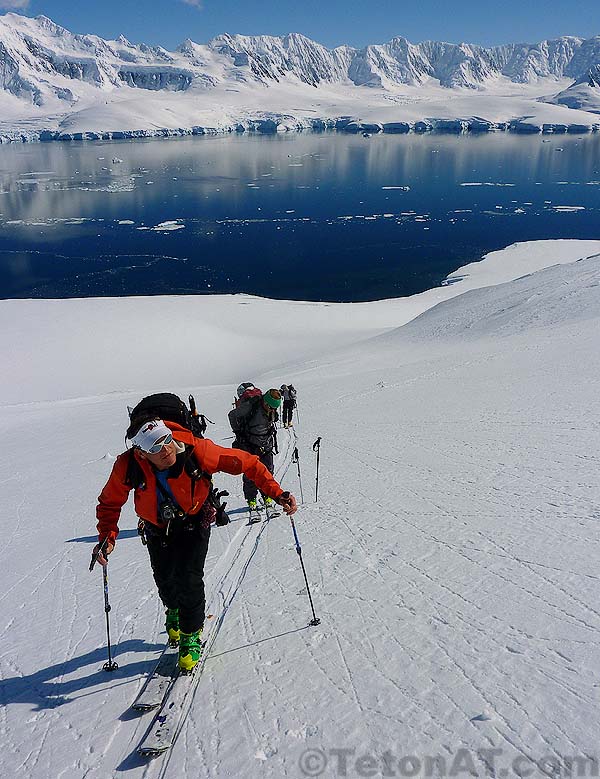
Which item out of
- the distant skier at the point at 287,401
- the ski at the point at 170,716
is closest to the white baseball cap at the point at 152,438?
the ski at the point at 170,716

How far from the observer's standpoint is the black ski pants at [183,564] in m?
3.27

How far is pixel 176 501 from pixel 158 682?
1280mm

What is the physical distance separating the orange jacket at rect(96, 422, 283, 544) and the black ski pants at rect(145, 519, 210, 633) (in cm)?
15

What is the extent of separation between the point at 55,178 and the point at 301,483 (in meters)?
84.3

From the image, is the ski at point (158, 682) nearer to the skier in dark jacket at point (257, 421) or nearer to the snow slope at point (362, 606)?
the snow slope at point (362, 606)

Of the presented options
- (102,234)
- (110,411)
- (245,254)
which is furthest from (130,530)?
(102,234)

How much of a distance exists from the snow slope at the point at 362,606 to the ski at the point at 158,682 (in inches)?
3.4

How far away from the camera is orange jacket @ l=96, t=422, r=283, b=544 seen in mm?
3115

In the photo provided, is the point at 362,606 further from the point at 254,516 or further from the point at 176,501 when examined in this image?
the point at 254,516

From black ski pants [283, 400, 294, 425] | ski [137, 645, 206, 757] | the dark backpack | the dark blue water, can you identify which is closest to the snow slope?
ski [137, 645, 206, 757]

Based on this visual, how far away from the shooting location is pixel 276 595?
13.8 feet

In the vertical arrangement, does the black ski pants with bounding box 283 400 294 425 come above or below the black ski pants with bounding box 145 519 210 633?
below

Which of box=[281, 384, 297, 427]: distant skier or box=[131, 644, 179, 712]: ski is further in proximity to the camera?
box=[281, 384, 297, 427]: distant skier

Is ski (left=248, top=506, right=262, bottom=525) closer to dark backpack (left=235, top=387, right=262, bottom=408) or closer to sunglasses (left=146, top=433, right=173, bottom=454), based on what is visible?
dark backpack (left=235, top=387, right=262, bottom=408)
